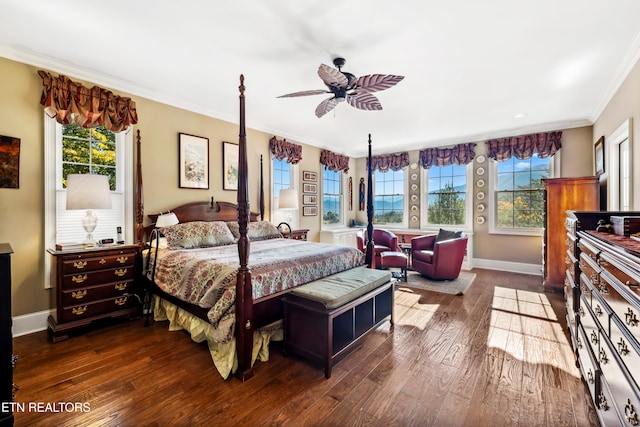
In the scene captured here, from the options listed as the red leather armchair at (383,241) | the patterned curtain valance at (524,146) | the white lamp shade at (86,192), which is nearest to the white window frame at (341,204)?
the red leather armchair at (383,241)

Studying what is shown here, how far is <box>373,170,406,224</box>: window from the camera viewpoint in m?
6.74

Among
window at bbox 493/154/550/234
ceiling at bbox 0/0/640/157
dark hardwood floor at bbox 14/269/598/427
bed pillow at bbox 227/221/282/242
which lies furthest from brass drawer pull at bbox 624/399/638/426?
window at bbox 493/154/550/234

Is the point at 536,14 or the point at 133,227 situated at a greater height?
the point at 536,14

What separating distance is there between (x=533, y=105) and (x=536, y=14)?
7.44ft

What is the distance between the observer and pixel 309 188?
5.98m

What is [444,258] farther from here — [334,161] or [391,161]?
[334,161]

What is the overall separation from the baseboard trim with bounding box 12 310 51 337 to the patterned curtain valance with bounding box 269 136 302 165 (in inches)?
143

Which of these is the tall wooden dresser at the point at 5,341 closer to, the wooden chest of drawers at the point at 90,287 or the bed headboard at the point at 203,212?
the wooden chest of drawers at the point at 90,287

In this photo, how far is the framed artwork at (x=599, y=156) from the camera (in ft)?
12.7

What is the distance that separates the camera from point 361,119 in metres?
4.56

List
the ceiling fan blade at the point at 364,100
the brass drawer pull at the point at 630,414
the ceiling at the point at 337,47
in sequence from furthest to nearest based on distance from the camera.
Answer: the ceiling fan blade at the point at 364,100 < the ceiling at the point at 337,47 < the brass drawer pull at the point at 630,414

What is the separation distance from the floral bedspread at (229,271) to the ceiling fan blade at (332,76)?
165 centimetres

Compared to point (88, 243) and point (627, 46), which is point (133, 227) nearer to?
point (88, 243)

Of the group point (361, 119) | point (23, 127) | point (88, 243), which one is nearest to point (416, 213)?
point (361, 119)
